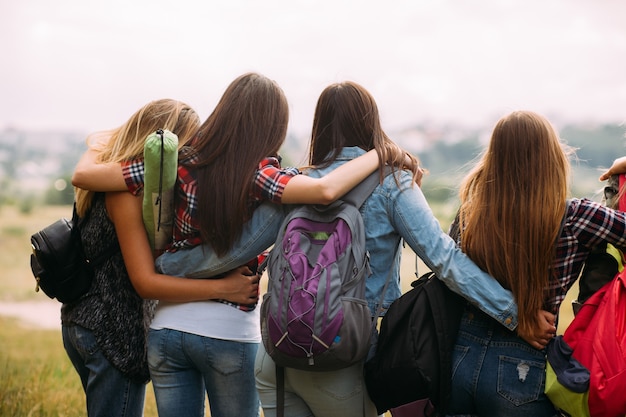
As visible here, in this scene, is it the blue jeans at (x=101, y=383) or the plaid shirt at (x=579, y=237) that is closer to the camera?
the plaid shirt at (x=579, y=237)

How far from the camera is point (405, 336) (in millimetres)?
2367

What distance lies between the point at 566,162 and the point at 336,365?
103cm

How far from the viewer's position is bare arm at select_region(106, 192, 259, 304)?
8.28ft

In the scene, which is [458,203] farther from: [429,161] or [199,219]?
[429,161]

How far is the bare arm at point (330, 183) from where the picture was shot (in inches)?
90.5

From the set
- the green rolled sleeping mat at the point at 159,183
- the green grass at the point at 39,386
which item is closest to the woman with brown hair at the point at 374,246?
the green rolled sleeping mat at the point at 159,183

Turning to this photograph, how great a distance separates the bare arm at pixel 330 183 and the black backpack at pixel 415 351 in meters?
0.44

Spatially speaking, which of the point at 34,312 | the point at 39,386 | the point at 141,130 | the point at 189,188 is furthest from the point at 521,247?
the point at 34,312

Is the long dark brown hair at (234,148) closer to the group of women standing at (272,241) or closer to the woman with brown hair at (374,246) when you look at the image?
the group of women standing at (272,241)

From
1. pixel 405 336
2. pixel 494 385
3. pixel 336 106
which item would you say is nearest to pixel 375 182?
pixel 336 106

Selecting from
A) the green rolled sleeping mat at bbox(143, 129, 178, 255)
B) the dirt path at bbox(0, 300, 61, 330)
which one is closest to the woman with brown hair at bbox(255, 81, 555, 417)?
the green rolled sleeping mat at bbox(143, 129, 178, 255)

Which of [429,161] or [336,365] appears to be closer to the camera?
[336,365]

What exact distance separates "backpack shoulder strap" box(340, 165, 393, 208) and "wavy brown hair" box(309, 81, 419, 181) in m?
0.06

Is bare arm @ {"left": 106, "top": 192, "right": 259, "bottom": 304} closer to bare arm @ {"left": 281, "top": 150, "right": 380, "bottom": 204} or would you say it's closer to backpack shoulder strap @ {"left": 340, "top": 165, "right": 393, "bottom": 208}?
bare arm @ {"left": 281, "top": 150, "right": 380, "bottom": 204}
